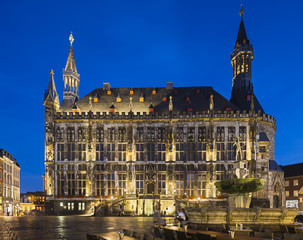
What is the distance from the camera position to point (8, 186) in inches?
2817

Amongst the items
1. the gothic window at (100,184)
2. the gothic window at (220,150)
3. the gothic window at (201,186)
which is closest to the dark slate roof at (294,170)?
the gothic window at (220,150)

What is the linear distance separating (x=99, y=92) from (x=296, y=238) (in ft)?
175

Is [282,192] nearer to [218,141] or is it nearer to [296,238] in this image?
[218,141]

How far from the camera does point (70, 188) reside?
181 feet

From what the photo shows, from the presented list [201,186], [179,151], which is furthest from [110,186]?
[201,186]

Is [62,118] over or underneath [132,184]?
over

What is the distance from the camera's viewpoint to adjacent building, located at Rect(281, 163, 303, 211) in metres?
72.1

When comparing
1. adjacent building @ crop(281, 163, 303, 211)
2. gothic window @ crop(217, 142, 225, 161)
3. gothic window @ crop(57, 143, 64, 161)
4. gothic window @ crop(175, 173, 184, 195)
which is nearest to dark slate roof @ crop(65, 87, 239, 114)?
gothic window @ crop(217, 142, 225, 161)

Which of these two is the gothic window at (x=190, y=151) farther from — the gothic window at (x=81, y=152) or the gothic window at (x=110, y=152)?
the gothic window at (x=81, y=152)

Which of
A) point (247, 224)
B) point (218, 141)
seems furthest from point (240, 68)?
point (247, 224)

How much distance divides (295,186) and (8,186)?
61455mm

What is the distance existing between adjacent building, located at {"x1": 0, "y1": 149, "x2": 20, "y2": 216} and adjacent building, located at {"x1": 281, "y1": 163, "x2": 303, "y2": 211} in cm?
5796

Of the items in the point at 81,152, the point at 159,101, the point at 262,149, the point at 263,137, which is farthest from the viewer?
the point at 159,101

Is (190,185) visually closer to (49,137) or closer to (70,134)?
(70,134)
